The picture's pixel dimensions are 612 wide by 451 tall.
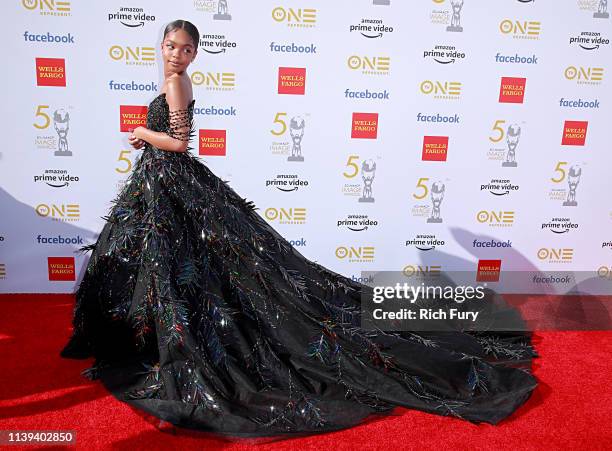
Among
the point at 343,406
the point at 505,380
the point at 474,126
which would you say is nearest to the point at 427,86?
the point at 474,126

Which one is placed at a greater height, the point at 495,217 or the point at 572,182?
the point at 572,182

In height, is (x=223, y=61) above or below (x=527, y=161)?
above

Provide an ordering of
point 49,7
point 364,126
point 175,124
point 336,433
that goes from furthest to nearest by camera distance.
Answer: point 364,126 < point 49,7 < point 175,124 < point 336,433

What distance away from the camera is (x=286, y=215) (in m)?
4.27

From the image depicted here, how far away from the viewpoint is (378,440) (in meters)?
2.40

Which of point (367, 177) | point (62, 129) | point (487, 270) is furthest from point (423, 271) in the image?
point (62, 129)

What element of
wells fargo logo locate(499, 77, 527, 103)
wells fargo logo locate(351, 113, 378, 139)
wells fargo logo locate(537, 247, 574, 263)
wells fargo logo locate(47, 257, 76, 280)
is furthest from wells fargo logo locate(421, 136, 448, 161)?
wells fargo logo locate(47, 257, 76, 280)

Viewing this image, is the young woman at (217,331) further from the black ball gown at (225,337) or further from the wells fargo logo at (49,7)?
the wells fargo logo at (49,7)

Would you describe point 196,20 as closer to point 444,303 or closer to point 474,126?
point 474,126

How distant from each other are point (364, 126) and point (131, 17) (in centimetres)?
189

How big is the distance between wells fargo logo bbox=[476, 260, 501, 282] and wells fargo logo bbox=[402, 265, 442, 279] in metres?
0.35

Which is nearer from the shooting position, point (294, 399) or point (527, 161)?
point (294, 399)

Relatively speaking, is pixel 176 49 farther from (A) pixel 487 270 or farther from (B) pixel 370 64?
(A) pixel 487 270

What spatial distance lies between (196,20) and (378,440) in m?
3.05
